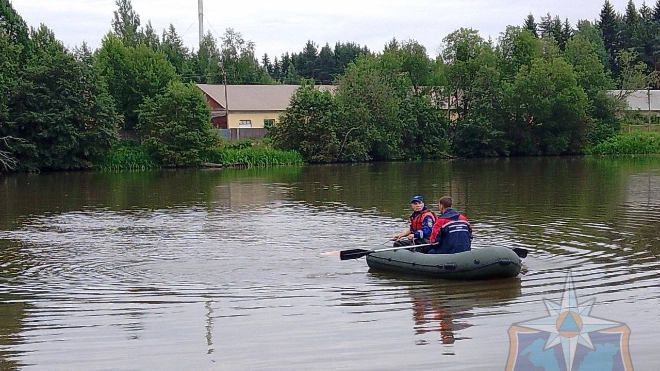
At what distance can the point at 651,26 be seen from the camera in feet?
361

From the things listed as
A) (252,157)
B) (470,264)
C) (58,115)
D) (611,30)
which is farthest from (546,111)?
(470,264)

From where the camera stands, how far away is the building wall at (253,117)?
7419cm

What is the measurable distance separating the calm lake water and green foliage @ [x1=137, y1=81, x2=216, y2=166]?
3019 centimetres

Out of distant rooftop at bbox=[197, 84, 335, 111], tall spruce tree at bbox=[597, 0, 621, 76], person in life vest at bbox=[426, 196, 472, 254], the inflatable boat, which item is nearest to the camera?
the inflatable boat

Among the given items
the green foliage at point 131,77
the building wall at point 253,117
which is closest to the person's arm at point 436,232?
the green foliage at point 131,77

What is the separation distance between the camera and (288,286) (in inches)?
524

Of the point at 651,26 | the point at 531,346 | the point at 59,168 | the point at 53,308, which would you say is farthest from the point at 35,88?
the point at 651,26

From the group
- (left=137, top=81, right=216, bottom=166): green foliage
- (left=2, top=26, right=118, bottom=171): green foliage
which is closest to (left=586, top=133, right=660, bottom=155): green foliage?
(left=137, top=81, right=216, bottom=166): green foliage

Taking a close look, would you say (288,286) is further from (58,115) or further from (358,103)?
(358,103)

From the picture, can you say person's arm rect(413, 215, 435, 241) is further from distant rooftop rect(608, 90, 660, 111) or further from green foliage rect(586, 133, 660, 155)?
distant rooftop rect(608, 90, 660, 111)

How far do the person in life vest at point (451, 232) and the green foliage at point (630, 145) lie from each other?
62.5 meters

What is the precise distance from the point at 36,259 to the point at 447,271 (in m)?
8.60

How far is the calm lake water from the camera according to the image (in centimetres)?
909

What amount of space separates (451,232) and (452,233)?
0.10 ft
